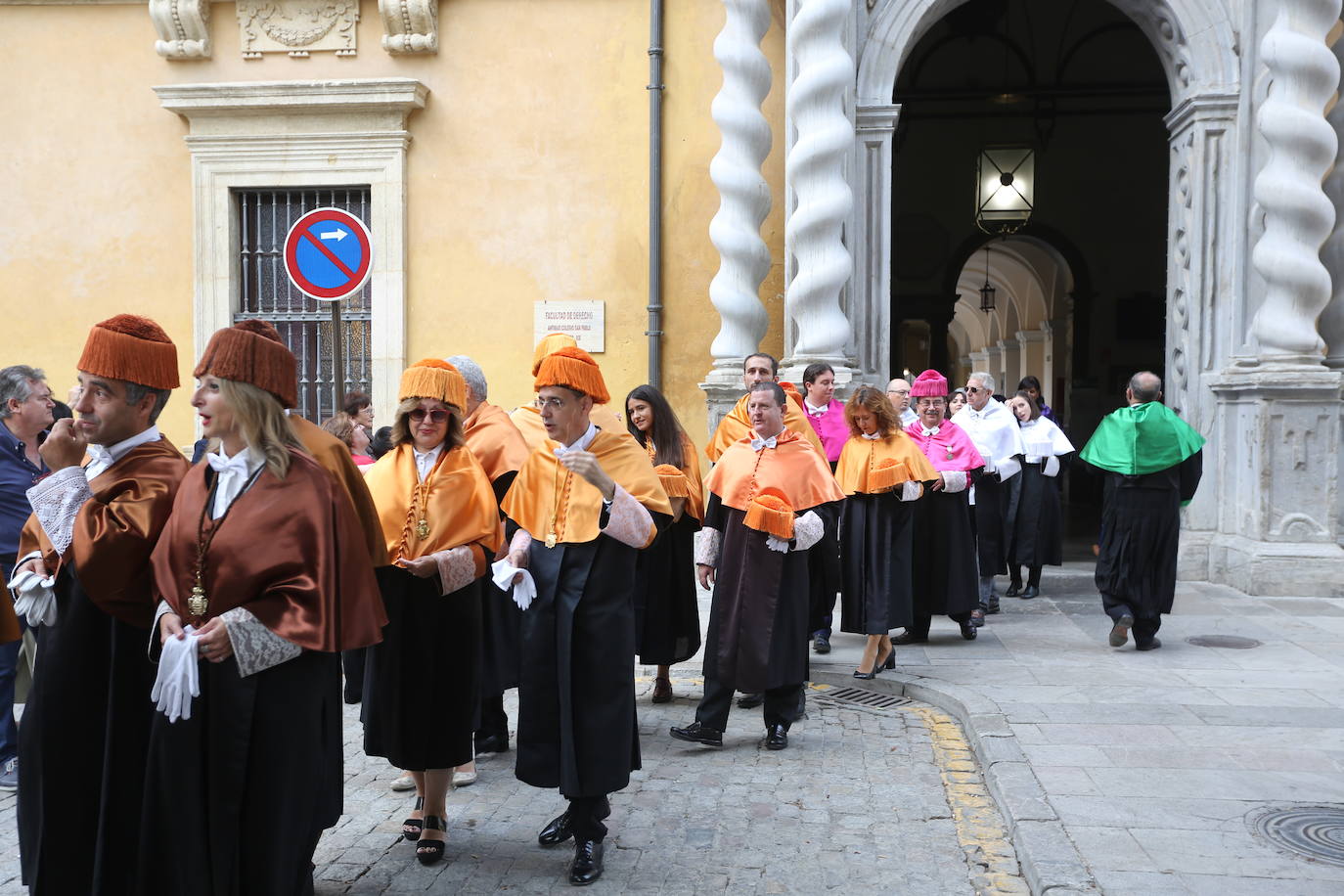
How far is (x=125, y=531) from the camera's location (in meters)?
3.38

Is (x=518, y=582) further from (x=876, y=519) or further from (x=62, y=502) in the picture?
(x=876, y=519)

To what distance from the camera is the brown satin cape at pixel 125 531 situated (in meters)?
3.37

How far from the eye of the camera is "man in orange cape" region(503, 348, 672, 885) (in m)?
4.33

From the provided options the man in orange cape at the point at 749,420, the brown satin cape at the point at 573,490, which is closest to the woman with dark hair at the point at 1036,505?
the man in orange cape at the point at 749,420

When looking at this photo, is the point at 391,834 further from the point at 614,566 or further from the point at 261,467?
the point at 261,467

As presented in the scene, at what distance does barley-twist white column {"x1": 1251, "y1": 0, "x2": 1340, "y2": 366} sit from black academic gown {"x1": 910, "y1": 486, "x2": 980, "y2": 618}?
3824 mm

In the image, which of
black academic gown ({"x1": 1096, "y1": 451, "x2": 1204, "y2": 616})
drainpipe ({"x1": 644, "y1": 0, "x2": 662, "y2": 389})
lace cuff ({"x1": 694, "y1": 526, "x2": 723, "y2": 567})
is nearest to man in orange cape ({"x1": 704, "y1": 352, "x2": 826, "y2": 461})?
lace cuff ({"x1": 694, "y1": 526, "x2": 723, "y2": 567})

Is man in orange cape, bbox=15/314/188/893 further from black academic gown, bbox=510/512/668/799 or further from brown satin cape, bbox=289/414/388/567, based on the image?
black academic gown, bbox=510/512/668/799

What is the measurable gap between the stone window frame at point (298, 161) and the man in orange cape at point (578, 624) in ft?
27.7

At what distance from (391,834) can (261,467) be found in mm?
2150

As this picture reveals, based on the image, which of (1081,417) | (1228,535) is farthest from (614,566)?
(1081,417)

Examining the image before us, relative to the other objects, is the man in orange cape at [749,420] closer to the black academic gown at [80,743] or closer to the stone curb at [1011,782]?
the stone curb at [1011,782]

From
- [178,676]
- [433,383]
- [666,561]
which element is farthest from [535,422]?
[178,676]

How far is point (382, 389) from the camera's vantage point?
1258 cm
